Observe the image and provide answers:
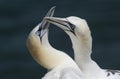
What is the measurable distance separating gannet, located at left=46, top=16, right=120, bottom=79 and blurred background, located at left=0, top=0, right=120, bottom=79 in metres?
1.23

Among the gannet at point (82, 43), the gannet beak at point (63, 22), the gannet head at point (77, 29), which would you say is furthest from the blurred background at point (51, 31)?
the gannet beak at point (63, 22)

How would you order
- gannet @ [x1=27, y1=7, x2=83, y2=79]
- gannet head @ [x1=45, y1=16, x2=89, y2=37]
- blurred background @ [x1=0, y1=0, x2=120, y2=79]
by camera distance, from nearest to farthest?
gannet head @ [x1=45, y1=16, x2=89, y2=37]
gannet @ [x1=27, y1=7, x2=83, y2=79]
blurred background @ [x1=0, y1=0, x2=120, y2=79]

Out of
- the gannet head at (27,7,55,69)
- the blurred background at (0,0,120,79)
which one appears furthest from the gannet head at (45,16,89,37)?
the blurred background at (0,0,120,79)

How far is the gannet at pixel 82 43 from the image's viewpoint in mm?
7211

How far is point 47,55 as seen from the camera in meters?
7.61

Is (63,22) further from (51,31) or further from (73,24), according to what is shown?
(51,31)

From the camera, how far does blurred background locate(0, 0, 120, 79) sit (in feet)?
29.7

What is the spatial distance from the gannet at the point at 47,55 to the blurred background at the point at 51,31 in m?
1.35

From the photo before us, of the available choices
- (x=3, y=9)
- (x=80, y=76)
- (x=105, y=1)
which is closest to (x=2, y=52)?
(x=3, y=9)

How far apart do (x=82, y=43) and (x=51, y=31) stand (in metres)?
2.02

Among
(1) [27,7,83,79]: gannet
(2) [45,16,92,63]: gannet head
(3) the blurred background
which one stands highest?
(2) [45,16,92,63]: gannet head

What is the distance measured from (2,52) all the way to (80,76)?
6.86 feet

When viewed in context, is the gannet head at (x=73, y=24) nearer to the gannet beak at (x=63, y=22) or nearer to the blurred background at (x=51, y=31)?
the gannet beak at (x=63, y=22)

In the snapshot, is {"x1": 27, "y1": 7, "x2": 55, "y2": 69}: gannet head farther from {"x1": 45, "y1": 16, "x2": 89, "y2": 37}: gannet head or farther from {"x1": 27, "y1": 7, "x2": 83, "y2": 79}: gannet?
{"x1": 45, "y1": 16, "x2": 89, "y2": 37}: gannet head
